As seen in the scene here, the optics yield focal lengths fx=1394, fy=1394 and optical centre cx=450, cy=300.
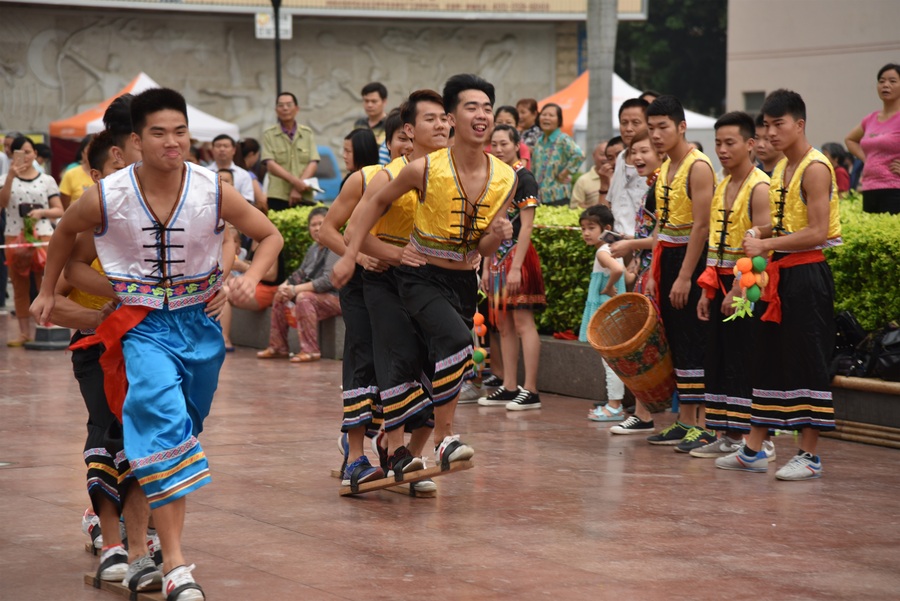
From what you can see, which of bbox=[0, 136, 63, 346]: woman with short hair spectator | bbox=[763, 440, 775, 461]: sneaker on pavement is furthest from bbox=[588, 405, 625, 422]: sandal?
bbox=[0, 136, 63, 346]: woman with short hair spectator

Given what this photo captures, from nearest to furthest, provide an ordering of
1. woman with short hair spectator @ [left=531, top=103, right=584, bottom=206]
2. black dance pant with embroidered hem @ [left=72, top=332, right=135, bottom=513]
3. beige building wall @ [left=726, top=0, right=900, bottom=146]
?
black dance pant with embroidered hem @ [left=72, top=332, right=135, bottom=513] → woman with short hair spectator @ [left=531, top=103, right=584, bottom=206] → beige building wall @ [left=726, top=0, right=900, bottom=146]

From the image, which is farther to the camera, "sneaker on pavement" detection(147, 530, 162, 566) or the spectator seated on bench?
the spectator seated on bench

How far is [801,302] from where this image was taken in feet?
25.6

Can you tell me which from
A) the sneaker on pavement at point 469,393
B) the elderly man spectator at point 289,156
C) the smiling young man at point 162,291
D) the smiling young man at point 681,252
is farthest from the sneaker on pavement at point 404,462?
the elderly man spectator at point 289,156

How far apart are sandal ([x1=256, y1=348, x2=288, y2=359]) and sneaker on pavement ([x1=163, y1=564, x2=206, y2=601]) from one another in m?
8.70

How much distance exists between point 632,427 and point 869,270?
1.87 m

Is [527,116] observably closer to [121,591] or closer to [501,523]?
[501,523]

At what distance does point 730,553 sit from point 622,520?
2.46 feet

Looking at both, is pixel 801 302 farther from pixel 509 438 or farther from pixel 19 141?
pixel 19 141

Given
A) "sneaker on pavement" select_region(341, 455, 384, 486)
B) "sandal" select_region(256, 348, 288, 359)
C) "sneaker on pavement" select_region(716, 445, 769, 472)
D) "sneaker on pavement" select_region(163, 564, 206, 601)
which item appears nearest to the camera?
"sneaker on pavement" select_region(163, 564, 206, 601)

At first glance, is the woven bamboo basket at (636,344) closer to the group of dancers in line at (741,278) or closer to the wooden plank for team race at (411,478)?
the group of dancers in line at (741,278)

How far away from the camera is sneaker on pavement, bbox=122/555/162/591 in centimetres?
539

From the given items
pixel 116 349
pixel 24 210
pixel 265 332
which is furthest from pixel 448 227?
pixel 24 210

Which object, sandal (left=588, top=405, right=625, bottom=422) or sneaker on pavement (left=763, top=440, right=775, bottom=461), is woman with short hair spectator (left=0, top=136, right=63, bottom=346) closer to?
sandal (left=588, top=405, right=625, bottom=422)
